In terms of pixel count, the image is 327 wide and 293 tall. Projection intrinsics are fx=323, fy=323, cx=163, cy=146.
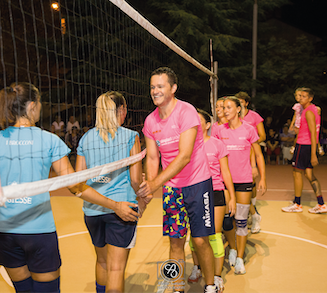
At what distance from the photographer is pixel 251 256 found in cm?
425

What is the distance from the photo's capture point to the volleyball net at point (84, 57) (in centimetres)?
354

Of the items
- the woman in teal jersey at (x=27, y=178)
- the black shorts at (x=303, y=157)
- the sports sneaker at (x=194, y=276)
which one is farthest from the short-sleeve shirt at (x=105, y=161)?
the black shorts at (x=303, y=157)

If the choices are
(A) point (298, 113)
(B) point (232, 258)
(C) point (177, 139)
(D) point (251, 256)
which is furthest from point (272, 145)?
(C) point (177, 139)

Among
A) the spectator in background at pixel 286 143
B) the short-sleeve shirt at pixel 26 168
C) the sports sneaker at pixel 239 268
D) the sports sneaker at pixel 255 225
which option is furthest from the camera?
the spectator in background at pixel 286 143

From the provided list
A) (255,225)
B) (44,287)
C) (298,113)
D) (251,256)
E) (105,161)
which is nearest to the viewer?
(44,287)

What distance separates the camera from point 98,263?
2.77 metres

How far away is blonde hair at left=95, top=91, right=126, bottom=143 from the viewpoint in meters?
2.55

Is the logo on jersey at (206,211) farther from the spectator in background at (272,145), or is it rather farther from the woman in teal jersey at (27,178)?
the spectator in background at (272,145)

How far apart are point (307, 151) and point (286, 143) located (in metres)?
6.30

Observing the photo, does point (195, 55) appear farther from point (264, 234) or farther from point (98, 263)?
point (98, 263)

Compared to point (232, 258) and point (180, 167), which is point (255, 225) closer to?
point (232, 258)

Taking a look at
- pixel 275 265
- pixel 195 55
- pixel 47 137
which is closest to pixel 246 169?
pixel 275 265

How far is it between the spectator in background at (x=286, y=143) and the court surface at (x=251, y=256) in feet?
18.7

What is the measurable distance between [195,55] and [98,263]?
12.6m
